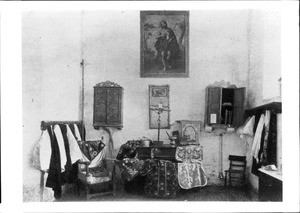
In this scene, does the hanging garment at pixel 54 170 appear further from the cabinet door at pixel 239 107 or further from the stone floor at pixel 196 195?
the cabinet door at pixel 239 107

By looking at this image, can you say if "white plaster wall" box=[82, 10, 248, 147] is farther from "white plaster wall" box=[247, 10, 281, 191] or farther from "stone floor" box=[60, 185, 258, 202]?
"stone floor" box=[60, 185, 258, 202]

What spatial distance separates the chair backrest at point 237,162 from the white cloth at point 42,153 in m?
3.21

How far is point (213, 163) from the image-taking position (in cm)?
620

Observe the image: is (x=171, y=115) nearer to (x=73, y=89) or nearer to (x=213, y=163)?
(x=213, y=163)

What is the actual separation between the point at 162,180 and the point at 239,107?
2.03m

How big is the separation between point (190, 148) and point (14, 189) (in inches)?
146

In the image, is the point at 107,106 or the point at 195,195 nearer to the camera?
the point at 195,195

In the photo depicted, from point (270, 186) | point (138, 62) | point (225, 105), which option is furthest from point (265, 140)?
point (138, 62)

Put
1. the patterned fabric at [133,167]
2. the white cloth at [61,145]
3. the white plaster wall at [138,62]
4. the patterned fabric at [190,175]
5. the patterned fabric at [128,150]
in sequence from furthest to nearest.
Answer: the white plaster wall at [138,62] < the patterned fabric at [128,150] < the patterned fabric at [190,175] < the patterned fabric at [133,167] < the white cloth at [61,145]

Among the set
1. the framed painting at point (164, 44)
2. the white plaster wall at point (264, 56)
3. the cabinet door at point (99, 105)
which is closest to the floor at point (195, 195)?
the cabinet door at point (99, 105)

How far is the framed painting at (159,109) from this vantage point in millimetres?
6207

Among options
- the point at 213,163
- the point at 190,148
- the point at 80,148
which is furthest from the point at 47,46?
the point at 213,163

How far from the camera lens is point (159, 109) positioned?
6242 mm

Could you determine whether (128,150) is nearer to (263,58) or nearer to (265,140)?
(265,140)
